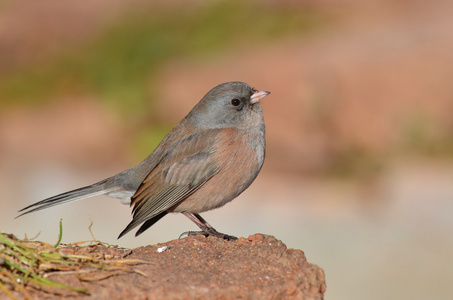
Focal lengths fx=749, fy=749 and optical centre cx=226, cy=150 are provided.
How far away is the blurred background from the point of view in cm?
1022

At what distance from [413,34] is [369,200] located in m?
4.38

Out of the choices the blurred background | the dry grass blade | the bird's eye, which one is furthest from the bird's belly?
the blurred background

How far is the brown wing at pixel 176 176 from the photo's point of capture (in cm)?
582

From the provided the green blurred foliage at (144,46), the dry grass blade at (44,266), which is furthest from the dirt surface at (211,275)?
the green blurred foliage at (144,46)

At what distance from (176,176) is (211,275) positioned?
2.37 meters

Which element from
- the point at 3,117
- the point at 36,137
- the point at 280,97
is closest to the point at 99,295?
the point at 280,97

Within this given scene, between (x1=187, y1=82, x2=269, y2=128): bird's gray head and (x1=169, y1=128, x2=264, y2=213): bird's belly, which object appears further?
(x1=187, y1=82, x2=269, y2=128): bird's gray head

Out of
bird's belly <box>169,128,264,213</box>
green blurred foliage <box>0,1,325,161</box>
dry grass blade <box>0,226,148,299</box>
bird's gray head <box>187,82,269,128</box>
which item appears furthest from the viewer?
green blurred foliage <box>0,1,325,161</box>

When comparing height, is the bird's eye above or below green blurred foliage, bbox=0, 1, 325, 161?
below

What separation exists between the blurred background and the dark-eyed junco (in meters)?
3.73

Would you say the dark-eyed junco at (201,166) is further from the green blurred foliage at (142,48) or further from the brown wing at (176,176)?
the green blurred foliage at (142,48)

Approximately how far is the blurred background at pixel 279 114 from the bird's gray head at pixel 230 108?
12.5 feet

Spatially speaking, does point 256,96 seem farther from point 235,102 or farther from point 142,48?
point 142,48

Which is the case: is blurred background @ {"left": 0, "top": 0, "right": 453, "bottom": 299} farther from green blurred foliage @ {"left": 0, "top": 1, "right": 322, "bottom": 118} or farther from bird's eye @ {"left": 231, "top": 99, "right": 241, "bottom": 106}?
bird's eye @ {"left": 231, "top": 99, "right": 241, "bottom": 106}
